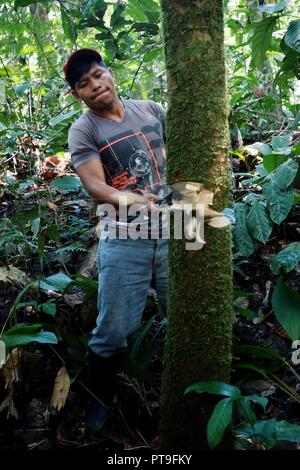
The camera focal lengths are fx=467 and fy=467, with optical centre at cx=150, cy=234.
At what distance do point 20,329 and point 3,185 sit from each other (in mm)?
2560

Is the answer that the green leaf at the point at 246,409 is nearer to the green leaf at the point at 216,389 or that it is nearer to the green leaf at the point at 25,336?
the green leaf at the point at 216,389

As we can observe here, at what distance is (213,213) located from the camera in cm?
181

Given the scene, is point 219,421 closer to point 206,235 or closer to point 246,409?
point 246,409

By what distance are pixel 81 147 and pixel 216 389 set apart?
4.32 ft

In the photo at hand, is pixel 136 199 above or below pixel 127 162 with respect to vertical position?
below

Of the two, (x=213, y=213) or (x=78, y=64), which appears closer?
(x=213, y=213)

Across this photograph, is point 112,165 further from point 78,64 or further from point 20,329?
point 20,329

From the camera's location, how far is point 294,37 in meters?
2.23

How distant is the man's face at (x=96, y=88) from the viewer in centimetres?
239

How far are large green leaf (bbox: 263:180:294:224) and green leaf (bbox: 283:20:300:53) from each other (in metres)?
0.68

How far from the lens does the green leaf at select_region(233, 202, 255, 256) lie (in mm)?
2740

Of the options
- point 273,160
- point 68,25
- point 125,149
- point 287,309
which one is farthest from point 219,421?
point 68,25

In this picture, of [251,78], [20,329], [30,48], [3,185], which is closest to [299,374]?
[20,329]

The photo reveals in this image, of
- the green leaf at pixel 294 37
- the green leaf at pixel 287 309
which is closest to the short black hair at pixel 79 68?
the green leaf at pixel 294 37
